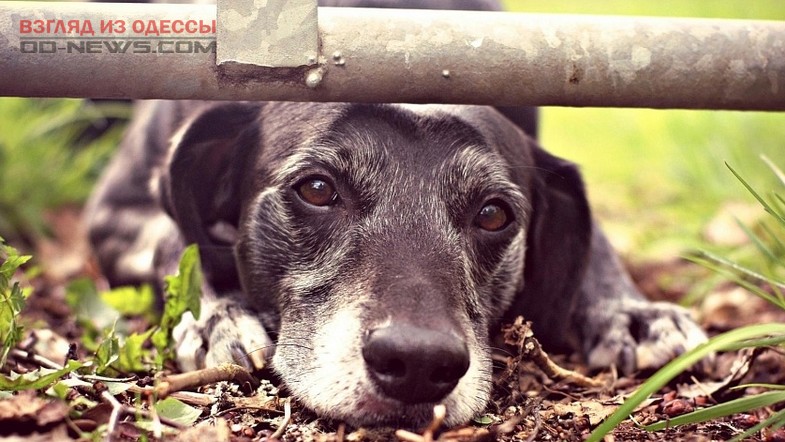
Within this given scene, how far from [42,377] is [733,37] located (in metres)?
2.22

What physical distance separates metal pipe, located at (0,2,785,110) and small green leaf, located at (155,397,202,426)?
877 mm

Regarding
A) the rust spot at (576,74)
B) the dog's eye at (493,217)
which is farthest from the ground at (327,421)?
the rust spot at (576,74)

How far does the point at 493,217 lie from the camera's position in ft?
10.2

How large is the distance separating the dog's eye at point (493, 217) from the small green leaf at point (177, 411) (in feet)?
4.05

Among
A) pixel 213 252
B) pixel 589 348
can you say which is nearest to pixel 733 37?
pixel 589 348

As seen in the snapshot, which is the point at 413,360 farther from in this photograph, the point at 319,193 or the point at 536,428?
the point at 319,193

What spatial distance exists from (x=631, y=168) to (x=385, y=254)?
217 inches

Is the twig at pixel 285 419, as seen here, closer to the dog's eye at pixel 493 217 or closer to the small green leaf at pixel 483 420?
the small green leaf at pixel 483 420

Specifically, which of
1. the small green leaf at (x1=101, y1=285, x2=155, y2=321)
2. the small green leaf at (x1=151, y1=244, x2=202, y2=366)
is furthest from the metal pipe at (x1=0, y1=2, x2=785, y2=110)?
the small green leaf at (x1=101, y1=285, x2=155, y2=321)

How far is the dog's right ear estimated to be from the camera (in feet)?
10.9

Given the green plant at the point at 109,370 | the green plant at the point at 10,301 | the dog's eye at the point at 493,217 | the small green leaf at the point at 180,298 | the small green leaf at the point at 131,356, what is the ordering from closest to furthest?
the green plant at the point at 109,370
the green plant at the point at 10,301
the small green leaf at the point at 131,356
the small green leaf at the point at 180,298
the dog's eye at the point at 493,217

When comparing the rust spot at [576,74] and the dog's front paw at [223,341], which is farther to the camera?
the dog's front paw at [223,341]

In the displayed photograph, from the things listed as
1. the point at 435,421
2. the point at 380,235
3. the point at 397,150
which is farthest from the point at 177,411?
the point at 397,150

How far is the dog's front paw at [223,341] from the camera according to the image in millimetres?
2873
